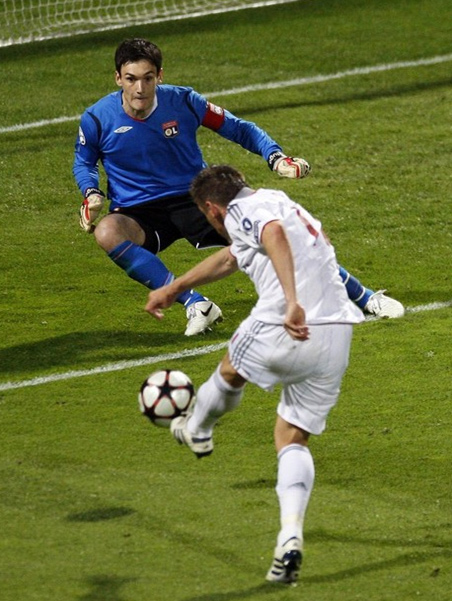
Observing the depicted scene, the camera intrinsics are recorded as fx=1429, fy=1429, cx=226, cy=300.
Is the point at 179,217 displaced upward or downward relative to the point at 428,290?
upward

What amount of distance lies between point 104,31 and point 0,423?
9229mm

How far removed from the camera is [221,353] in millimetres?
8562

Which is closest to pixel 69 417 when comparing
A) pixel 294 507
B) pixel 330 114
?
pixel 294 507

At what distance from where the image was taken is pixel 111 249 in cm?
881

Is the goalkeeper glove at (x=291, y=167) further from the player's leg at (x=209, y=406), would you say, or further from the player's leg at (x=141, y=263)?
the player's leg at (x=209, y=406)

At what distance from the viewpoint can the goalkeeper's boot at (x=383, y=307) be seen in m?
9.06

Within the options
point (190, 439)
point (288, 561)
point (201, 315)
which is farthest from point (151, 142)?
point (288, 561)

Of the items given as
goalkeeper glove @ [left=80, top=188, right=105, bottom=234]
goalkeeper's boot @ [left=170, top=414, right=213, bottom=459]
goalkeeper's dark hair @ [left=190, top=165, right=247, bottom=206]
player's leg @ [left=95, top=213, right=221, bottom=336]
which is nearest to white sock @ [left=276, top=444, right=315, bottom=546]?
goalkeeper's boot @ [left=170, top=414, right=213, bottom=459]

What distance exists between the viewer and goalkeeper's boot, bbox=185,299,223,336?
8812 millimetres

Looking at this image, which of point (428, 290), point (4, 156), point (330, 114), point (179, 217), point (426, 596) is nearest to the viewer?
point (426, 596)

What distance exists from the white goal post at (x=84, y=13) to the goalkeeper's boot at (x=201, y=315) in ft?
24.8

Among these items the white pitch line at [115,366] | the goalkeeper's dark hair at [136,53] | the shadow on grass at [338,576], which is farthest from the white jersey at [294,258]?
the goalkeeper's dark hair at [136,53]

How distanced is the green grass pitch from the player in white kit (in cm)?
46

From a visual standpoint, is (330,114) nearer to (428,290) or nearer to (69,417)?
(428,290)
